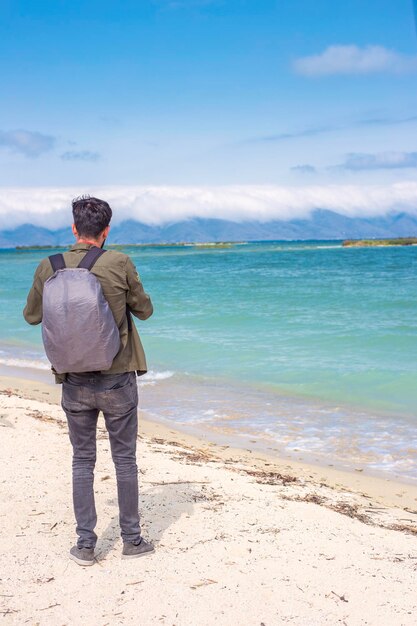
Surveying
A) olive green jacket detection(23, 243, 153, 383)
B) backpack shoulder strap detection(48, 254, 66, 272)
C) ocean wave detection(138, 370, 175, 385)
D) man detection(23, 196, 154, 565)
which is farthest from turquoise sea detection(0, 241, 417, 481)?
backpack shoulder strap detection(48, 254, 66, 272)

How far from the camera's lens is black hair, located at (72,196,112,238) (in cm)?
408

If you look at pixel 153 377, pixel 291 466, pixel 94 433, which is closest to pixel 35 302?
pixel 94 433

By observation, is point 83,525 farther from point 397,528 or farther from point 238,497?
point 397,528

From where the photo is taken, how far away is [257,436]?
906 cm

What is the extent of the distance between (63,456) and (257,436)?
321 cm

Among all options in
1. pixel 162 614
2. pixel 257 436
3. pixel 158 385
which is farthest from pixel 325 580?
pixel 158 385

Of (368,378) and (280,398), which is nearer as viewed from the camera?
(280,398)

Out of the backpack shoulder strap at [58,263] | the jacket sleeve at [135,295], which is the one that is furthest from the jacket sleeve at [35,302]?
the jacket sleeve at [135,295]

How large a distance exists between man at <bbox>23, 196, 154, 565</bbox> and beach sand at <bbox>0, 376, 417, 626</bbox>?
1.36 ft

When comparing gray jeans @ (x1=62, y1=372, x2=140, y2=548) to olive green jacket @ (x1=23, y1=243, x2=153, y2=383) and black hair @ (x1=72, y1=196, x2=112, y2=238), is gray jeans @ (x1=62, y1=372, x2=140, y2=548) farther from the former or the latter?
black hair @ (x1=72, y1=196, x2=112, y2=238)

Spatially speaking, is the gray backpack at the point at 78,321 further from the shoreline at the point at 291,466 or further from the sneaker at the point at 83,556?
the shoreline at the point at 291,466

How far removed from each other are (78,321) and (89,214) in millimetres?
689

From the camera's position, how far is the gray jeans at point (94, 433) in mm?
4105

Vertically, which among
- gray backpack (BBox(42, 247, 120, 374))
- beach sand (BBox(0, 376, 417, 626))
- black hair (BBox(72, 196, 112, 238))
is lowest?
beach sand (BBox(0, 376, 417, 626))
